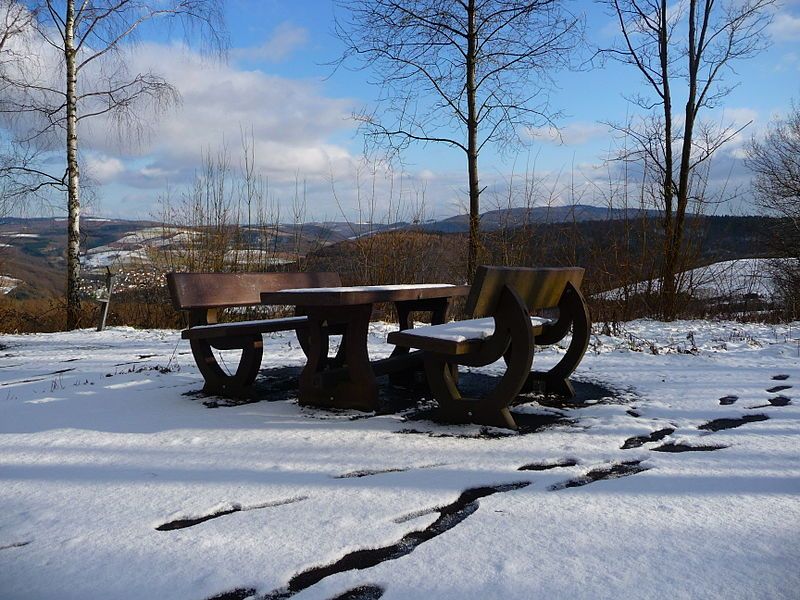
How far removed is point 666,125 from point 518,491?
9973 millimetres

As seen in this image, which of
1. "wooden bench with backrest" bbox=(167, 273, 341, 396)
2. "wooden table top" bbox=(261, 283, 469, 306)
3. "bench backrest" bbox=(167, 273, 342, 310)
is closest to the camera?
"wooden table top" bbox=(261, 283, 469, 306)

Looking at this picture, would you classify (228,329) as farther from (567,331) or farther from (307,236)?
(307,236)

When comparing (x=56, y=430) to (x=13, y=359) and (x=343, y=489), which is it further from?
(x=13, y=359)

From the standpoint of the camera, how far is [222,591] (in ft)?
5.49

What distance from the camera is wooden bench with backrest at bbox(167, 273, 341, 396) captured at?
3.99 metres

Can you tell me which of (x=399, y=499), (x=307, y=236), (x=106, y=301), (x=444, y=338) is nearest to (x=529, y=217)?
(x=307, y=236)

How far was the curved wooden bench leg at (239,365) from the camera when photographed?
13.3 ft

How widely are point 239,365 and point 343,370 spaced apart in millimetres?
748

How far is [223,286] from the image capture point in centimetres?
449

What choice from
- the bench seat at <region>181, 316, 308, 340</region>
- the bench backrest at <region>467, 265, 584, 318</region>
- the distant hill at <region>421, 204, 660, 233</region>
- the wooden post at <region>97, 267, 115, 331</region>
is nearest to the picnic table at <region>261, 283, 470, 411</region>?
the bench seat at <region>181, 316, 308, 340</region>

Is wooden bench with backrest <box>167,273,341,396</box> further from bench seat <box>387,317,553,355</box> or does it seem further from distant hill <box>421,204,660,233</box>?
distant hill <box>421,204,660,233</box>

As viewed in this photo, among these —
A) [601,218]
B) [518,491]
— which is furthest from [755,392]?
[601,218]

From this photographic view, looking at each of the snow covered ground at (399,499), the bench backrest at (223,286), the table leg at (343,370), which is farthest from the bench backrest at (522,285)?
the bench backrest at (223,286)

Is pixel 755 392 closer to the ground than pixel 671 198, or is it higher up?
closer to the ground
